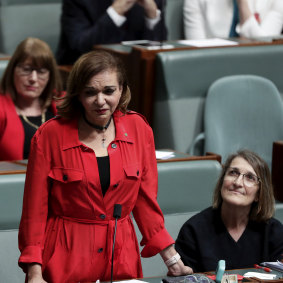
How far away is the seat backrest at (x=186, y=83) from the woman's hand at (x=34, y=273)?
1.44 metres

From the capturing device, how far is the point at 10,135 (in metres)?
2.45

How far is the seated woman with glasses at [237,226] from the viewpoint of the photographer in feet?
5.94

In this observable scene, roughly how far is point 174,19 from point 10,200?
1841 mm

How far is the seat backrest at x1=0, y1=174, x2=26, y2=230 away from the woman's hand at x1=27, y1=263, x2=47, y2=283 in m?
0.53

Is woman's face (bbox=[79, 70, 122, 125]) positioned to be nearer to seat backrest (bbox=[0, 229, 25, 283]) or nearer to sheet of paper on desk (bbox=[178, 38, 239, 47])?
seat backrest (bbox=[0, 229, 25, 283])

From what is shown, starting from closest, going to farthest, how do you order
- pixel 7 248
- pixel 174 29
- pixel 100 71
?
1. pixel 100 71
2. pixel 7 248
3. pixel 174 29

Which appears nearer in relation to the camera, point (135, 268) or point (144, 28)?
point (135, 268)

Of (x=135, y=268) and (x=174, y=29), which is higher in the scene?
(x=174, y=29)

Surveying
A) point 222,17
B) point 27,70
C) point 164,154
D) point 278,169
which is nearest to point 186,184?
point 164,154

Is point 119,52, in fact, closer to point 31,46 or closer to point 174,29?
point 31,46

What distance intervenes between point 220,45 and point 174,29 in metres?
0.67

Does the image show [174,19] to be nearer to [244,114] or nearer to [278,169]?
[244,114]

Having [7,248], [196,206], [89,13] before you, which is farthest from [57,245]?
[89,13]

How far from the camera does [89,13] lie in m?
3.14
